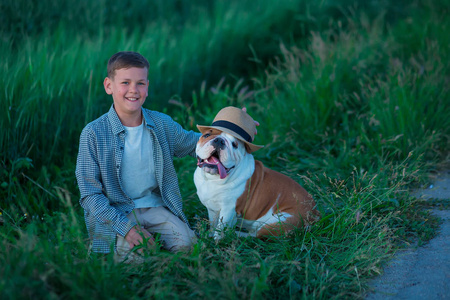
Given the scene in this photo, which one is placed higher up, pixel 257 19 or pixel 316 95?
pixel 257 19

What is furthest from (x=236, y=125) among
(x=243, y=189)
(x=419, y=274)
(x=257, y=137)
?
(x=257, y=137)

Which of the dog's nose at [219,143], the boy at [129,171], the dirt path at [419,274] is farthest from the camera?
the boy at [129,171]

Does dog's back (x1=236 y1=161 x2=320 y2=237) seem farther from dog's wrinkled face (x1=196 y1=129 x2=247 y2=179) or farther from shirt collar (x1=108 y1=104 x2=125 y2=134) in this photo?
shirt collar (x1=108 y1=104 x2=125 y2=134)

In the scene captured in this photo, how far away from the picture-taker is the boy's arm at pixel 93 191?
2.93m

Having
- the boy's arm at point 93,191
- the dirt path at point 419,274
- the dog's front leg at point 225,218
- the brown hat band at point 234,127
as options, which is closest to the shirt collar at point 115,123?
the boy's arm at point 93,191

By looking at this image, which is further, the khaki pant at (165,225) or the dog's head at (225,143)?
the khaki pant at (165,225)

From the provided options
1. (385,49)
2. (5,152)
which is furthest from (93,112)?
(385,49)

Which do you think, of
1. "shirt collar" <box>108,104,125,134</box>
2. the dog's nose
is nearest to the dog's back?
the dog's nose

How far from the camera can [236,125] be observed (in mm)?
3027

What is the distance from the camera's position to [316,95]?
5184 mm

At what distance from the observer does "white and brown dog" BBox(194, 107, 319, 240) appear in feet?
9.76

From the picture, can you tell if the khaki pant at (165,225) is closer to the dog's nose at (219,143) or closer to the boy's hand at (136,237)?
the boy's hand at (136,237)

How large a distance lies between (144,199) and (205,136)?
2.23ft

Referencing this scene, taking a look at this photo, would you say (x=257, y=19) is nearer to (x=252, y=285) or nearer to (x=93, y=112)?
(x=93, y=112)
